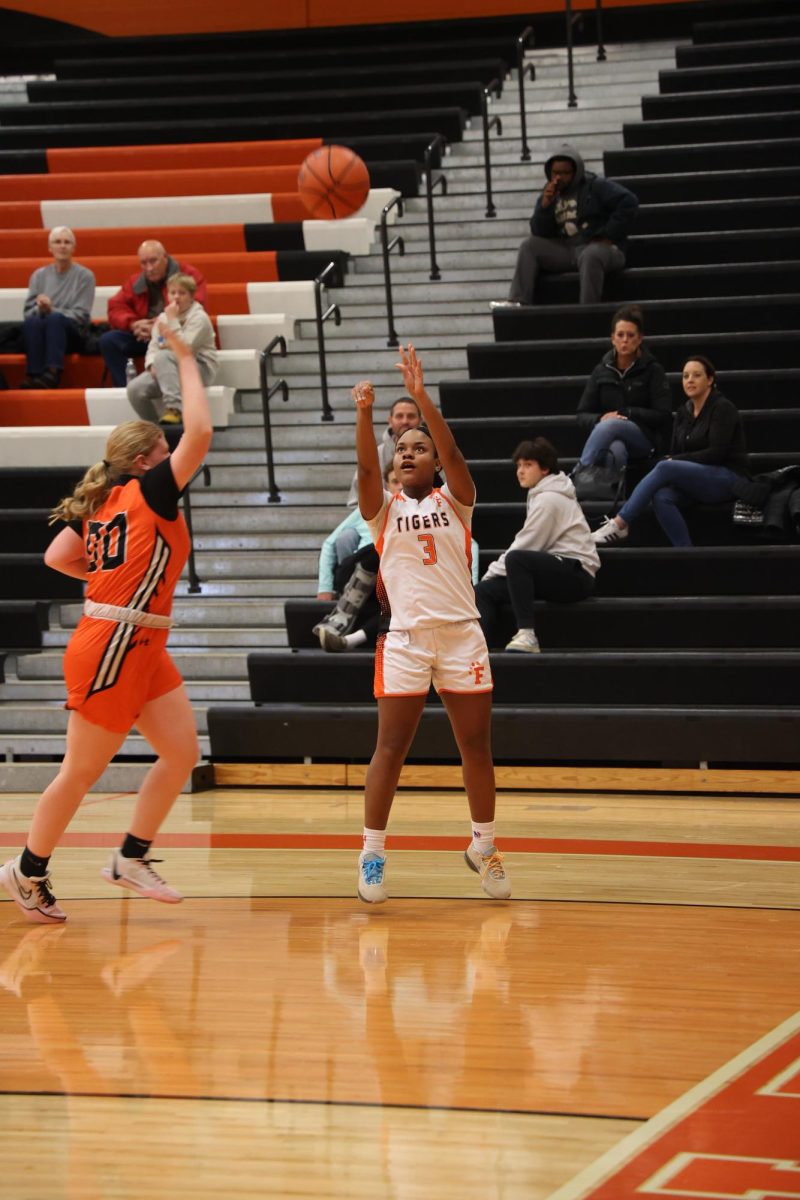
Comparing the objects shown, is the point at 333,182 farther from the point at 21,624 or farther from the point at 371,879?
the point at 371,879

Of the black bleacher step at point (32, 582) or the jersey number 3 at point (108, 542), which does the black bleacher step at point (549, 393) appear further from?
the jersey number 3 at point (108, 542)

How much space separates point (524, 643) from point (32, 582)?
3112 millimetres

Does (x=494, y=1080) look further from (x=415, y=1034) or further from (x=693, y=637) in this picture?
(x=693, y=637)

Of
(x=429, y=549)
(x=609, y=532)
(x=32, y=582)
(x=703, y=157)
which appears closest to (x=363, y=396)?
(x=429, y=549)

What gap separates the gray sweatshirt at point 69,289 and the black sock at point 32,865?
625 cm

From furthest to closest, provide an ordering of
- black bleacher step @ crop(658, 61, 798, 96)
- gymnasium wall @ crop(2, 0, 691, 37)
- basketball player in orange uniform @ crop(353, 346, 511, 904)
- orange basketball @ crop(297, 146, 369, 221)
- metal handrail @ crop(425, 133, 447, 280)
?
gymnasium wall @ crop(2, 0, 691, 37) → black bleacher step @ crop(658, 61, 798, 96) → metal handrail @ crop(425, 133, 447, 280) → orange basketball @ crop(297, 146, 369, 221) → basketball player in orange uniform @ crop(353, 346, 511, 904)

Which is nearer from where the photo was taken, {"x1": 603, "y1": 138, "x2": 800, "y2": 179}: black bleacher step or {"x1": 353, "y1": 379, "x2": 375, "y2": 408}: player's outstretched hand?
{"x1": 353, "y1": 379, "x2": 375, "y2": 408}: player's outstretched hand

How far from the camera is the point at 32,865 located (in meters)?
5.30

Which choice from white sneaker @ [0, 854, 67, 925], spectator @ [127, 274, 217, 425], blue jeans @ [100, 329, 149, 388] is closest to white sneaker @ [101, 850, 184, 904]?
white sneaker @ [0, 854, 67, 925]

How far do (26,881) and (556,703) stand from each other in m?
3.25

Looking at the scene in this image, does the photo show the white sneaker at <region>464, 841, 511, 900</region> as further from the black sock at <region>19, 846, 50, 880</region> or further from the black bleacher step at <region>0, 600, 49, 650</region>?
the black bleacher step at <region>0, 600, 49, 650</region>

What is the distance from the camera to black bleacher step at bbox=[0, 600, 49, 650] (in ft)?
30.0

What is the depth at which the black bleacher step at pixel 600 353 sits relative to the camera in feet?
31.0

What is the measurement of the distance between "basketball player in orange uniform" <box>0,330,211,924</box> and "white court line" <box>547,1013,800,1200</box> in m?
2.18
